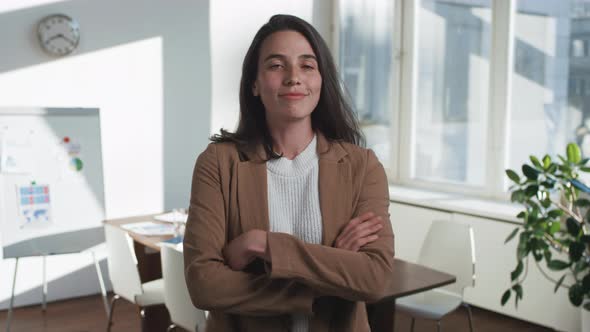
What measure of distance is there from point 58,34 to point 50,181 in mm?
1226

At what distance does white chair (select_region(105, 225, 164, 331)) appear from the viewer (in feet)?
11.7

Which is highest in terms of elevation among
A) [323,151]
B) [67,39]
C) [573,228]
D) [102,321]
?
[67,39]

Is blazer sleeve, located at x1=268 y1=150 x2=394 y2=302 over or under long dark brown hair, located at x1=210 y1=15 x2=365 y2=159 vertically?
under

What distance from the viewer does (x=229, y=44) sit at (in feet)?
19.4

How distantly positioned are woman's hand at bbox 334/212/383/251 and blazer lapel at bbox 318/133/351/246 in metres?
0.02

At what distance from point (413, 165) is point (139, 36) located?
8.57 feet

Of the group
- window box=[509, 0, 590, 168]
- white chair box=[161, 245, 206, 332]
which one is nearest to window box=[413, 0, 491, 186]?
window box=[509, 0, 590, 168]

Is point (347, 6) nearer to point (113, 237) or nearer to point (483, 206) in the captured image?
point (483, 206)

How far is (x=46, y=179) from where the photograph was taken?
176 inches

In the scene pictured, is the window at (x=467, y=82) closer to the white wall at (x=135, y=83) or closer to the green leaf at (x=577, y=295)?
the white wall at (x=135, y=83)

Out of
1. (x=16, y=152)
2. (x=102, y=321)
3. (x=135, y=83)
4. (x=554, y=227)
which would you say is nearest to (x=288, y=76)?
(x=554, y=227)

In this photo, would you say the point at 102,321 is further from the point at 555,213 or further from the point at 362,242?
the point at 362,242

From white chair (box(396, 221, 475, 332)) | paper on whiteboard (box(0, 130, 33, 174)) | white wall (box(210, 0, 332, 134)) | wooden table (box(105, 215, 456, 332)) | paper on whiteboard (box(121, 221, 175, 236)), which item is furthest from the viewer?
white wall (box(210, 0, 332, 134))

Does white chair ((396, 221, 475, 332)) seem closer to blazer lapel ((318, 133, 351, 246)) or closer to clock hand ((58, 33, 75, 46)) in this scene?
blazer lapel ((318, 133, 351, 246))
